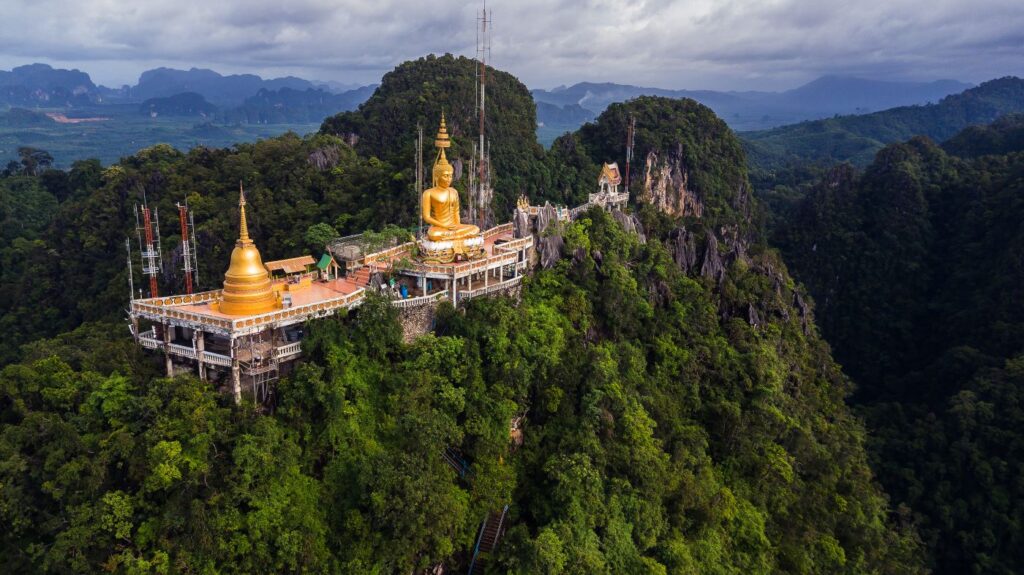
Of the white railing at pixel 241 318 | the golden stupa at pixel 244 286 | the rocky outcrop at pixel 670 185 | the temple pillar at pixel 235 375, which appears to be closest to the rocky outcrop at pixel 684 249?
the white railing at pixel 241 318

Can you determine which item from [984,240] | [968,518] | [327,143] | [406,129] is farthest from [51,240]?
[984,240]

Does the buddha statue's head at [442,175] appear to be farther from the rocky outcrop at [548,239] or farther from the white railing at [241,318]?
the white railing at [241,318]

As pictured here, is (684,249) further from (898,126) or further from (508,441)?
(898,126)

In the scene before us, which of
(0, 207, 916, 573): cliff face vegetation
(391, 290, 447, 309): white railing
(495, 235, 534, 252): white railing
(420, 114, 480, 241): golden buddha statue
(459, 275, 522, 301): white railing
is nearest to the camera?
(0, 207, 916, 573): cliff face vegetation

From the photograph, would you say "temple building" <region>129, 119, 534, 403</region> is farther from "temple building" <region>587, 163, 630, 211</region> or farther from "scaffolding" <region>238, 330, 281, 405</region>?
"temple building" <region>587, 163, 630, 211</region>

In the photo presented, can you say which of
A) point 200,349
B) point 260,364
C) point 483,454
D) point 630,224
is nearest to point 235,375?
point 260,364

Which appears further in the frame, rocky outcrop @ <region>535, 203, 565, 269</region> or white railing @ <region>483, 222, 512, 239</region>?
white railing @ <region>483, 222, 512, 239</region>

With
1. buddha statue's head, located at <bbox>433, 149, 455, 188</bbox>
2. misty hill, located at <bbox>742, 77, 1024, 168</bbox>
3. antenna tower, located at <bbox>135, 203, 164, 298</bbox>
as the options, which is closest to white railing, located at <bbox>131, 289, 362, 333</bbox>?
antenna tower, located at <bbox>135, 203, 164, 298</bbox>
